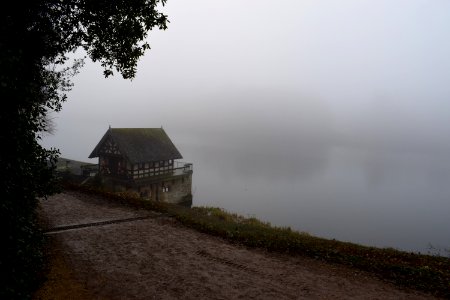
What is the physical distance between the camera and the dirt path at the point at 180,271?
8938 mm

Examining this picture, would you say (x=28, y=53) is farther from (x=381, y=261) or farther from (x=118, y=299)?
(x=381, y=261)

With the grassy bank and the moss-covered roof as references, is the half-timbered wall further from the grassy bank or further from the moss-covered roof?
the grassy bank

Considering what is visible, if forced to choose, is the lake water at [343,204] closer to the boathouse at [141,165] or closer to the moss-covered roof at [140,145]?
the boathouse at [141,165]

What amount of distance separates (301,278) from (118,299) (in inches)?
222

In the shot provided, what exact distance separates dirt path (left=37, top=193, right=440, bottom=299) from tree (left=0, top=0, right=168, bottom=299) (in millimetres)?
1770

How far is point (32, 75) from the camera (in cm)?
859

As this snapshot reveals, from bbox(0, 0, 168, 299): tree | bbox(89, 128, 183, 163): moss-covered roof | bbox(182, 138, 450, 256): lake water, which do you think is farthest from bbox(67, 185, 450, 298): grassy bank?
bbox(89, 128, 183, 163): moss-covered roof

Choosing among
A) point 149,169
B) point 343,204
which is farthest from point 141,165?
point 343,204

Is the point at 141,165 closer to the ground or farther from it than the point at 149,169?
farther from it

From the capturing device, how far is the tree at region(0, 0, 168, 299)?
20.2 feet

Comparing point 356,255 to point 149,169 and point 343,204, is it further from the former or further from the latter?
point 343,204

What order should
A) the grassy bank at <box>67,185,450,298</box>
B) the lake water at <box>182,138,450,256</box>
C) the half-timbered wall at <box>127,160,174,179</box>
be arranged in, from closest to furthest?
1. the grassy bank at <box>67,185,450,298</box>
2. the half-timbered wall at <box>127,160,174,179</box>
3. the lake water at <box>182,138,450,256</box>

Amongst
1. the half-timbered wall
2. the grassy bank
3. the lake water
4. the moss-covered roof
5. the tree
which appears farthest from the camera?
the lake water

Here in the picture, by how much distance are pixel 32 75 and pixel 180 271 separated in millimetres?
7148
